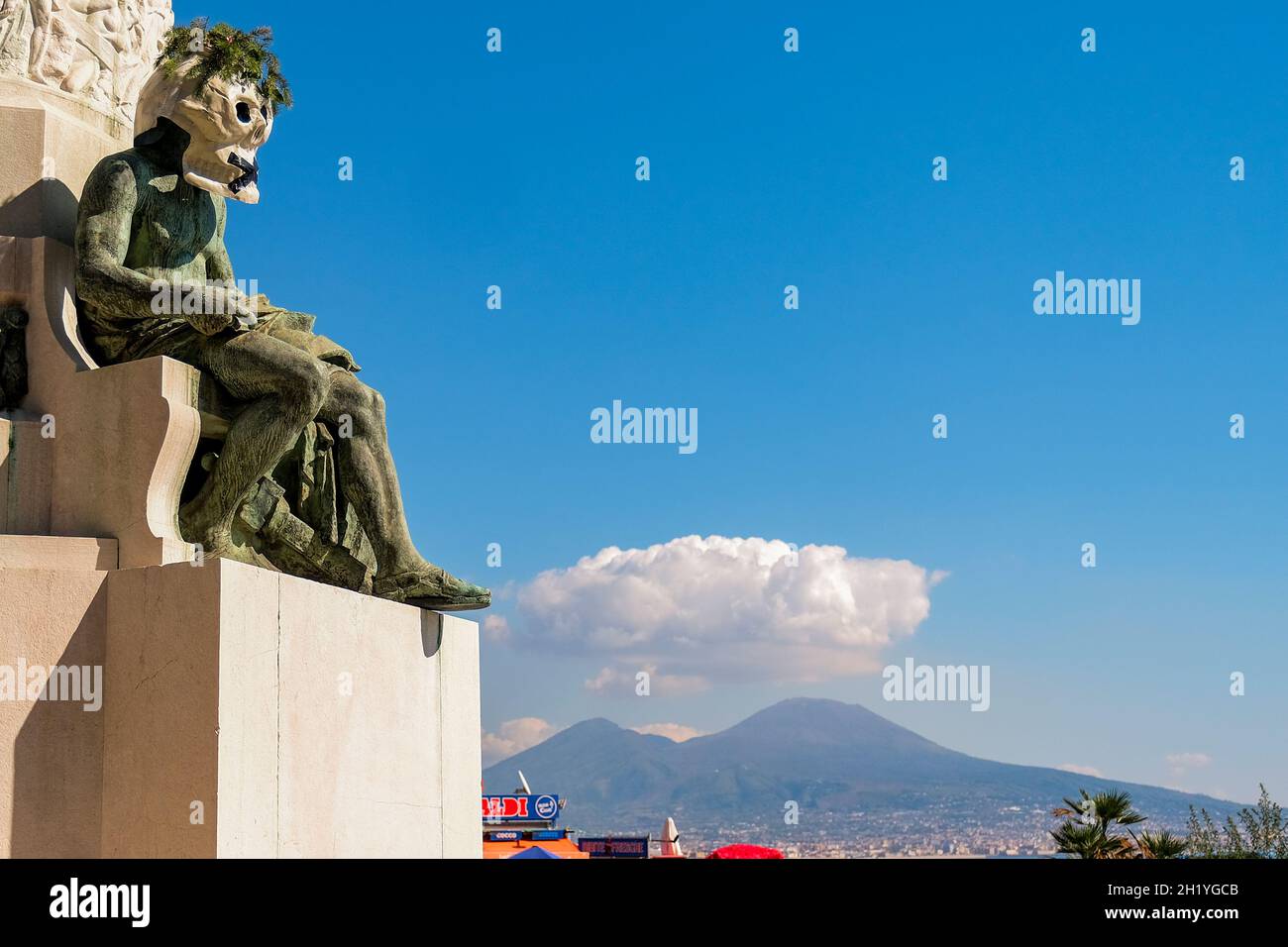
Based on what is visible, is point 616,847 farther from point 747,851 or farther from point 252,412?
point 252,412

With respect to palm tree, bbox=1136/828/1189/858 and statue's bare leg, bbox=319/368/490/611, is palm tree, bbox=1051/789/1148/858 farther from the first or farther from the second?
statue's bare leg, bbox=319/368/490/611

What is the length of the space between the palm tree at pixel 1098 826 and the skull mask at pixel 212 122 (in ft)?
72.4

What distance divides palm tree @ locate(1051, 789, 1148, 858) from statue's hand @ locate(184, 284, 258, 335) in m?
22.1

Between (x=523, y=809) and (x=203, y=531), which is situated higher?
(x=203, y=531)

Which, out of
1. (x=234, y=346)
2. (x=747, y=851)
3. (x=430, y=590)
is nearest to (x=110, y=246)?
(x=234, y=346)

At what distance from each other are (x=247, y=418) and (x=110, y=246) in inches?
50.9

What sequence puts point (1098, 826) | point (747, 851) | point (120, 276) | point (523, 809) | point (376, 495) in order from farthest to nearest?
1. point (523, 809)
2. point (747, 851)
3. point (1098, 826)
4. point (376, 495)
5. point (120, 276)

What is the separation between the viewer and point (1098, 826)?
28.0m

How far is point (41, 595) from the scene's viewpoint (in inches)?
315

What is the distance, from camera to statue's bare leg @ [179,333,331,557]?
8.73 metres
